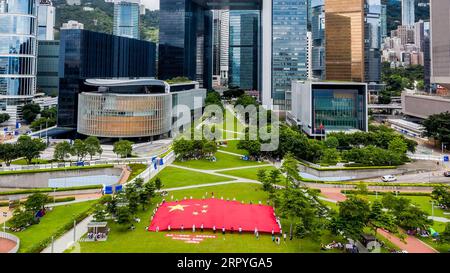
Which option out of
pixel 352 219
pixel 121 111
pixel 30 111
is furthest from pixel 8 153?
pixel 352 219

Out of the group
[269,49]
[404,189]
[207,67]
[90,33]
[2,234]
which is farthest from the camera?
[207,67]

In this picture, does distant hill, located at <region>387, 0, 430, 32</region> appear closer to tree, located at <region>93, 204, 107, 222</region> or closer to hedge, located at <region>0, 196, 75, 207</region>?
hedge, located at <region>0, 196, 75, 207</region>

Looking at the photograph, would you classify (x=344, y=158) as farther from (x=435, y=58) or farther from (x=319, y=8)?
(x=319, y=8)

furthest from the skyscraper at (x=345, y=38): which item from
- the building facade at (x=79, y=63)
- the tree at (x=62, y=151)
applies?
the tree at (x=62, y=151)

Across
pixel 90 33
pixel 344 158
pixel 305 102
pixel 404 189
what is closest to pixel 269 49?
pixel 305 102

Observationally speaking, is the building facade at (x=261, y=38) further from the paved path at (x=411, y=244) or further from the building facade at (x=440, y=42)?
the paved path at (x=411, y=244)

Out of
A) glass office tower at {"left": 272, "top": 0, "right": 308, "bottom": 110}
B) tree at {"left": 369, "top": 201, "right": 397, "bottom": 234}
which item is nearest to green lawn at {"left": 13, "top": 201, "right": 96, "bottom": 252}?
tree at {"left": 369, "top": 201, "right": 397, "bottom": 234}

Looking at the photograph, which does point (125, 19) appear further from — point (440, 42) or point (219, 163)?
point (219, 163)
